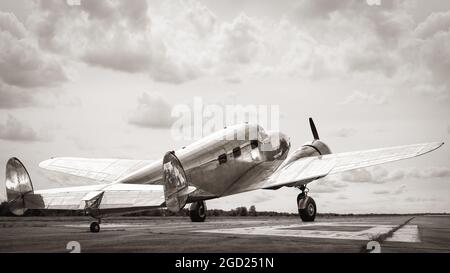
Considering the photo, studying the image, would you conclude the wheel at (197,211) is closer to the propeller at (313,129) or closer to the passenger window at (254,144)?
the passenger window at (254,144)

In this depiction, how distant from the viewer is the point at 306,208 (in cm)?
1777

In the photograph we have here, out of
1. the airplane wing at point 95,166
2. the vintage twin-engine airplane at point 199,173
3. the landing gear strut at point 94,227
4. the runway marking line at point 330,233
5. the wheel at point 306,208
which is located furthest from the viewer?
the airplane wing at point 95,166

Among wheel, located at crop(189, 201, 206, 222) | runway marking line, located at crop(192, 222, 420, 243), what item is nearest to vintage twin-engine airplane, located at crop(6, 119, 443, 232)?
wheel, located at crop(189, 201, 206, 222)

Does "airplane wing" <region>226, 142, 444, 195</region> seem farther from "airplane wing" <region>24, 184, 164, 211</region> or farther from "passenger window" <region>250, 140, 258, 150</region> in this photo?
"airplane wing" <region>24, 184, 164, 211</region>

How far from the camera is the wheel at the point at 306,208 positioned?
17734 millimetres

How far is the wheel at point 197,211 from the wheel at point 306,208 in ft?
14.2

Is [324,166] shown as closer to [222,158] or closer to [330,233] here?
[222,158]

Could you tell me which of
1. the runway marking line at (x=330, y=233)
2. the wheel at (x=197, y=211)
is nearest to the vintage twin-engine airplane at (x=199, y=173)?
the wheel at (x=197, y=211)

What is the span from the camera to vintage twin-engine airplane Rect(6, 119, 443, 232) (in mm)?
11219
